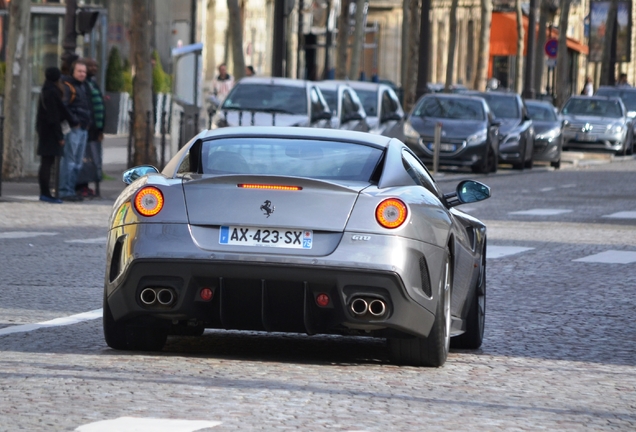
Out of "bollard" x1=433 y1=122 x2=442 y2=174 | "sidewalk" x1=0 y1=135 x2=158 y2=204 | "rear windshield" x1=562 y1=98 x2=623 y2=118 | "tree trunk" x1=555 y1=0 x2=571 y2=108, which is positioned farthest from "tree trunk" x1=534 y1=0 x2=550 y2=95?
"sidewalk" x1=0 y1=135 x2=158 y2=204

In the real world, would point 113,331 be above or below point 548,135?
above

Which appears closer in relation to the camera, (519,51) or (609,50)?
(609,50)

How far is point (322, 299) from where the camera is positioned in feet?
25.6

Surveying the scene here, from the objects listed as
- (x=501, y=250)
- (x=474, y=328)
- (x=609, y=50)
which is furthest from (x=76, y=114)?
(x=609, y=50)

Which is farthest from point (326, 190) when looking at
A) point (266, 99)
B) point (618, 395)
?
point (266, 99)

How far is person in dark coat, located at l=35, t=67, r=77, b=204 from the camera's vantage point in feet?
67.7

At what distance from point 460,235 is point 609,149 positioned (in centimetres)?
3697

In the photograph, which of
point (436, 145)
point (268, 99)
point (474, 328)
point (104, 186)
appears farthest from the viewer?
point (436, 145)

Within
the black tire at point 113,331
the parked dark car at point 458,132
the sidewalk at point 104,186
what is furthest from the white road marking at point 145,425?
the parked dark car at point 458,132

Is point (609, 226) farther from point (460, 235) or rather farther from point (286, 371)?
point (286, 371)

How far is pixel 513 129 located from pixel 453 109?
6.89 ft

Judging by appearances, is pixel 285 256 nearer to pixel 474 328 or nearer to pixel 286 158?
pixel 286 158

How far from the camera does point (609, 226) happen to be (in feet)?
68.4

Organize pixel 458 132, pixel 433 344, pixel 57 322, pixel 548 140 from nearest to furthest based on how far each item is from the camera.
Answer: pixel 433 344 → pixel 57 322 → pixel 458 132 → pixel 548 140
